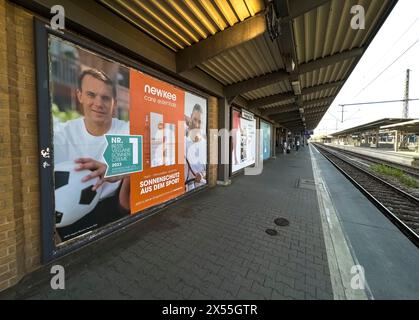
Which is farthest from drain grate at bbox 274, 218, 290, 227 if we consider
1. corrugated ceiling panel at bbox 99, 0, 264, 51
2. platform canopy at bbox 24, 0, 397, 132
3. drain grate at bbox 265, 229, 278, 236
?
corrugated ceiling panel at bbox 99, 0, 264, 51

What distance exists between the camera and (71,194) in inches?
121

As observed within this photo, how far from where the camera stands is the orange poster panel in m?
4.21

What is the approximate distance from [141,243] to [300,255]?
107 inches

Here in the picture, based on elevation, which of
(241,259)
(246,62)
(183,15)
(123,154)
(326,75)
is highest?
(326,75)

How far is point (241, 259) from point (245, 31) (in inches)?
167

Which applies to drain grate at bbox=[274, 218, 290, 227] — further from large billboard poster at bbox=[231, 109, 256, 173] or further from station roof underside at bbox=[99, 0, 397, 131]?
large billboard poster at bbox=[231, 109, 256, 173]

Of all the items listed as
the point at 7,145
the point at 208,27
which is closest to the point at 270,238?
the point at 7,145

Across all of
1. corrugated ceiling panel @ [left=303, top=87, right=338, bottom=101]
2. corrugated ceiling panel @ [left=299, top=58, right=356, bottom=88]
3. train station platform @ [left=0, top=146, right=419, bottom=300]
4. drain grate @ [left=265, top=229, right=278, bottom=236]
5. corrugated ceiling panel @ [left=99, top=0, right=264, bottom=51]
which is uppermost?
corrugated ceiling panel @ [left=303, top=87, right=338, bottom=101]

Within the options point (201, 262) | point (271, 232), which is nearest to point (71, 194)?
point (201, 262)

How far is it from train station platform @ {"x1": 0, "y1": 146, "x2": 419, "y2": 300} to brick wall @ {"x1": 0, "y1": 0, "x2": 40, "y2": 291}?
1.09ft

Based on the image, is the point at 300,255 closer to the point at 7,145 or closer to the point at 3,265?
the point at 3,265

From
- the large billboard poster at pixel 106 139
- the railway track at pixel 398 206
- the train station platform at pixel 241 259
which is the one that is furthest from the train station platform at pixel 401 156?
the large billboard poster at pixel 106 139

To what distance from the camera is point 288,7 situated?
326cm

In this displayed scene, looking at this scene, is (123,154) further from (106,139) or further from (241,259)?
(241,259)
